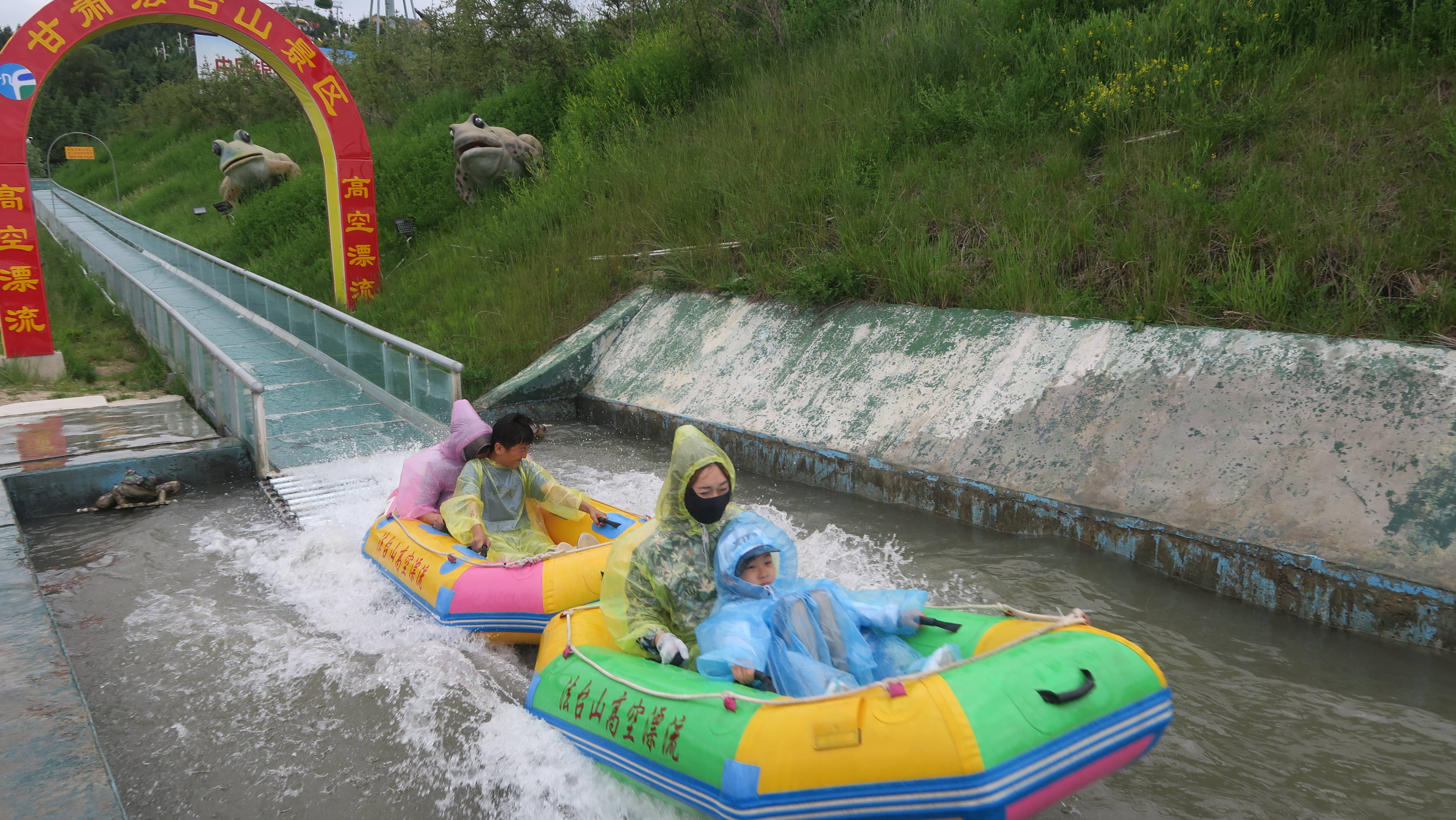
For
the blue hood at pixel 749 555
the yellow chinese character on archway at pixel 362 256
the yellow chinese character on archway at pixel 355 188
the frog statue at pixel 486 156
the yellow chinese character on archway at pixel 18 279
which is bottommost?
the blue hood at pixel 749 555

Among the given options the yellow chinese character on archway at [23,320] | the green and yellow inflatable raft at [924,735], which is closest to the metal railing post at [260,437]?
the yellow chinese character on archway at [23,320]

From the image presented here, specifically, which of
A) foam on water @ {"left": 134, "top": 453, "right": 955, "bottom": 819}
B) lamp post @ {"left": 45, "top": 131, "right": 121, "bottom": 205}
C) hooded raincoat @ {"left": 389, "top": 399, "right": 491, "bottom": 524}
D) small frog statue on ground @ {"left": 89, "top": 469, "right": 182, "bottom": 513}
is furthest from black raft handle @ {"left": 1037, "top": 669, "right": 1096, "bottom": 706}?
lamp post @ {"left": 45, "top": 131, "right": 121, "bottom": 205}

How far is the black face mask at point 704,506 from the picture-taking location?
11.3ft

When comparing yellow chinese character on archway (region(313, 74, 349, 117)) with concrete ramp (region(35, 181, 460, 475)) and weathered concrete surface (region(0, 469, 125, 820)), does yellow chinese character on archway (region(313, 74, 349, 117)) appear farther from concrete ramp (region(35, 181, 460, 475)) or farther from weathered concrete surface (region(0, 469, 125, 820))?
weathered concrete surface (region(0, 469, 125, 820))

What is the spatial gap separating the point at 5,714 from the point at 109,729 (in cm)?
86

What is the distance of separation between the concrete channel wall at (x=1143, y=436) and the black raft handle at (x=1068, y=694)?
242cm

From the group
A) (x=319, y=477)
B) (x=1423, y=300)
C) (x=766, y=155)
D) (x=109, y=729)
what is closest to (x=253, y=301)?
(x=319, y=477)

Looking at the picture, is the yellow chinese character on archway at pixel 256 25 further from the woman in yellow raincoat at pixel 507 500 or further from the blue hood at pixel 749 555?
the blue hood at pixel 749 555

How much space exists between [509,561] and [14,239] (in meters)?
8.89

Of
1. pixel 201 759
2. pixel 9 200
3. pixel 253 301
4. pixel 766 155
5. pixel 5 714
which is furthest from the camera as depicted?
pixel 253 301

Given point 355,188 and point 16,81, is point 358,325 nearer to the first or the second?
point 355,188

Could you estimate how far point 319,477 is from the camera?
7191 millimetres

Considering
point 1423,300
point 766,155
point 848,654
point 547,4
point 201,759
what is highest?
point 547,4

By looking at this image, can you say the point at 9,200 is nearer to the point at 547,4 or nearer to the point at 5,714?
the point at 5,714
